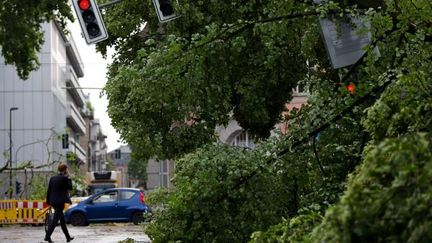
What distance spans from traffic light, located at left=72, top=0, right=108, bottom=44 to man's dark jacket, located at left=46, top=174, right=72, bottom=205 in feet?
18.8

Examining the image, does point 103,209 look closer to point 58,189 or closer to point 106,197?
point 106,197

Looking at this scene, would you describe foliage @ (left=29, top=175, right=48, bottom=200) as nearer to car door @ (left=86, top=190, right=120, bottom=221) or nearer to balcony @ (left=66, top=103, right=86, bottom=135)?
car door @ (left=86, top=190, right=120, bottom=221)

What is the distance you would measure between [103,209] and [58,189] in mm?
18719

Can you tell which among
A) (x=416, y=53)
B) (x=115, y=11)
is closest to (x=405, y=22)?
(x=416, y=53)

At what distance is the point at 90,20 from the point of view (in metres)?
14.4

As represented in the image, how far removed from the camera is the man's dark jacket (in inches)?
763

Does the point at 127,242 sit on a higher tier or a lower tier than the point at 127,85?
lower

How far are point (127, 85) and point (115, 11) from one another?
848 cm

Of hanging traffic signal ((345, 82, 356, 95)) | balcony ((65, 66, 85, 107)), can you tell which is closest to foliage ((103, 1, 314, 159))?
hanging traffic signal ((345, 82, 356, 95))

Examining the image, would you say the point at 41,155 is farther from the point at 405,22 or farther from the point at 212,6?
the point at 405,22

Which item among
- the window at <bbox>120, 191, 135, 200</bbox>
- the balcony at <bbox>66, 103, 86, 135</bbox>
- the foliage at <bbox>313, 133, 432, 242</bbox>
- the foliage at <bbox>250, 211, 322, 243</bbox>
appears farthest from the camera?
the balcony at <bbox>66, 103, 86, 135</bbox>

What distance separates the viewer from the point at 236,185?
11.3 meters

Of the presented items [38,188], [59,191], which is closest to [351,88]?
[59,191]

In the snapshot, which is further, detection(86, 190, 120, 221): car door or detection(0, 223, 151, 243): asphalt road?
detection(86, 190, 120, 221): car door
